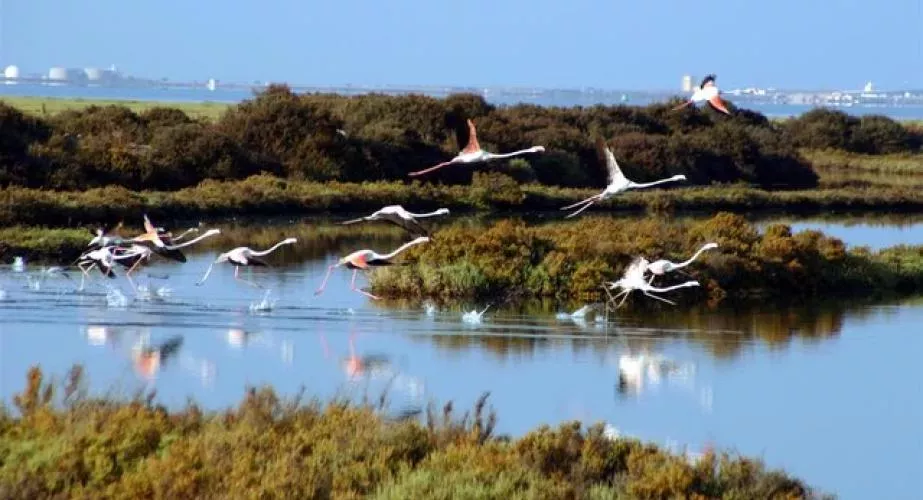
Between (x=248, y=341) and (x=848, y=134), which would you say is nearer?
(x=248, y=341)

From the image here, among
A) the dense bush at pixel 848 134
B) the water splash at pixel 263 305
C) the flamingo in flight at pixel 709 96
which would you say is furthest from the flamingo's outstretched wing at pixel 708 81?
the dense bush at pixel 848 134

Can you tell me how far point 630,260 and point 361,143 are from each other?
19.2 metres

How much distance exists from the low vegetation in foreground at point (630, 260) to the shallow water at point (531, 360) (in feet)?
3.16

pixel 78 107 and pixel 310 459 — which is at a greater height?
pixel 78 107

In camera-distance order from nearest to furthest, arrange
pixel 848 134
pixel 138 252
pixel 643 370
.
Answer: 1. pixel 643 370
2. pixel 138 252
3. pixel 848 134

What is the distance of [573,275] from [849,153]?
4830 centimetres

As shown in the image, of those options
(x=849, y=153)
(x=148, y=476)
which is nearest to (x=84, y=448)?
(x=148, y=476)

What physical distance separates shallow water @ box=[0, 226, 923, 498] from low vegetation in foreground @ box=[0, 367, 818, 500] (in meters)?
2.24

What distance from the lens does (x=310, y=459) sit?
9.90m

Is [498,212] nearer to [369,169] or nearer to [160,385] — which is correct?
[369,169]

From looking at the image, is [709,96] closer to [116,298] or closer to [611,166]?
[611,166]

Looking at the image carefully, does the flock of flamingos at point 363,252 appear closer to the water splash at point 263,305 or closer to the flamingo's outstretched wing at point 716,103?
the water splash at point 263,305

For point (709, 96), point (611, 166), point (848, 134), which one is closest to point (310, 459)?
point (709, 96)

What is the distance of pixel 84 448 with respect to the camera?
10023 millimetres
